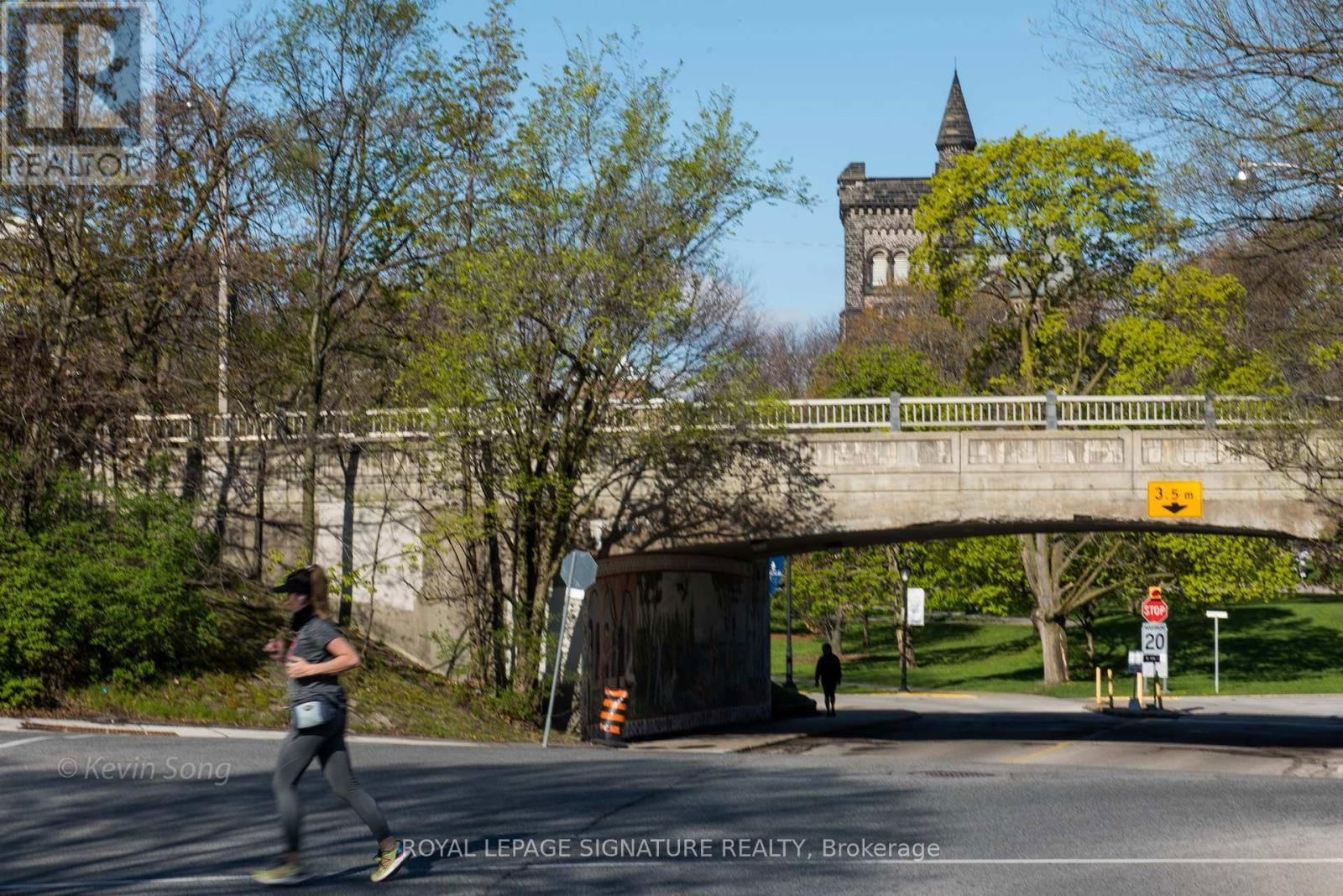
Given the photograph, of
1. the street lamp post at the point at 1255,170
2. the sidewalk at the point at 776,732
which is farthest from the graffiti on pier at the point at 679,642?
the street lamp post at the point at 1255,170

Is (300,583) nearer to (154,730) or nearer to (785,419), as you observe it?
(154,730)

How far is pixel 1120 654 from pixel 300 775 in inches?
2104

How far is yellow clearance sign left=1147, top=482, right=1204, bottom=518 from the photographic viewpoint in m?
27.9

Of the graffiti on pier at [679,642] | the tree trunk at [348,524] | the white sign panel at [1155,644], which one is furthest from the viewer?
the white sign panel at [1155,644]

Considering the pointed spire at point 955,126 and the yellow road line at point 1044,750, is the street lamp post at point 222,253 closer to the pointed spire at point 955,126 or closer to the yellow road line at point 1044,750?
the yellow road line at point 1044,750

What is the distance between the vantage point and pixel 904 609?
2135 inches

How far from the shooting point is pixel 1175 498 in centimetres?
2791

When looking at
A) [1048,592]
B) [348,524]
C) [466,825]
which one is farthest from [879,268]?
[466,825]

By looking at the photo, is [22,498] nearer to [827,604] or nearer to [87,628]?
[87,628]

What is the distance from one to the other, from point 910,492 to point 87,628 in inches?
545

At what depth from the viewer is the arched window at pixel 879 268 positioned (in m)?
136

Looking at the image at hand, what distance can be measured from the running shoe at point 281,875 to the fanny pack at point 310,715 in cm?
78

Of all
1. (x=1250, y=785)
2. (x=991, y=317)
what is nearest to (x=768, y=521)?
(x=1250, y=785)

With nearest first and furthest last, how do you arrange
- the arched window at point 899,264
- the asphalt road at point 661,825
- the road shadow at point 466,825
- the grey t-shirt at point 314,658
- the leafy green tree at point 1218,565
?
the grey t-shirt at point 314,658 → the road shadow at point 466,825 → the asphalt road at point 661,825 → the leafy green tree at point 1218,565 → the arched window at point 899,264
